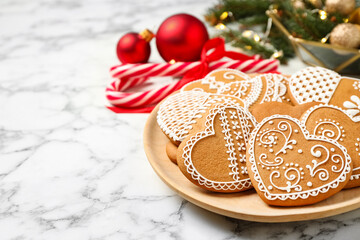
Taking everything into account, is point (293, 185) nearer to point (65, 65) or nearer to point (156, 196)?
point (156, 196)

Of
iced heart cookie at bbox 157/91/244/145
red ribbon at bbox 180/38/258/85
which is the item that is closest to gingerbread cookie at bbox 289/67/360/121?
iced heart cookie at bbox 157/91/244/145

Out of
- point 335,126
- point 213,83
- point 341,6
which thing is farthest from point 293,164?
point 341,6

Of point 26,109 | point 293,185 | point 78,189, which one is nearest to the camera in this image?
point 293,185

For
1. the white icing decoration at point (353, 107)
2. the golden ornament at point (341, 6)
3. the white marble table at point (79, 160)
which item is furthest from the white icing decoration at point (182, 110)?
the golden ornament at point (341, 6)

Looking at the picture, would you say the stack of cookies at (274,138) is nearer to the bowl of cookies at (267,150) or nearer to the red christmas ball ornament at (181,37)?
the bowl of cookies at (267,150)

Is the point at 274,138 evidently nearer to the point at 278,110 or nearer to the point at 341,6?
the point at 278,110

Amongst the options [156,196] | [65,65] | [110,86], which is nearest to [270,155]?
[156,196]

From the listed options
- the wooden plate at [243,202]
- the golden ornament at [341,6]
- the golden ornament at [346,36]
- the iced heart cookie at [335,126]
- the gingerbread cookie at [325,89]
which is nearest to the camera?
the wooden plate at [243,202]
